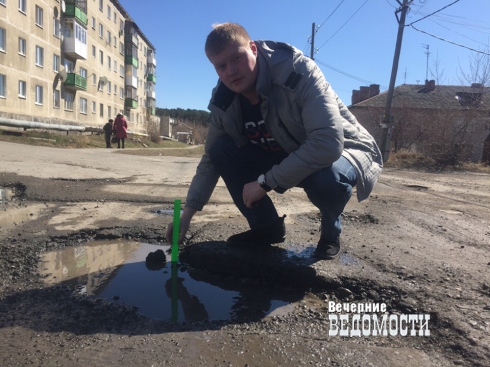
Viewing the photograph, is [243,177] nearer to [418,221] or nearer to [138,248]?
[138,248]

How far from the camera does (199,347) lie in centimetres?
143

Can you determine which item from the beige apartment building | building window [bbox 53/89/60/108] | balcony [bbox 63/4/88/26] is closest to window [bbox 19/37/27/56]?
the beige apartment building

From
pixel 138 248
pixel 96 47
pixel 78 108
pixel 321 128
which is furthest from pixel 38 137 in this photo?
pixel 96 47

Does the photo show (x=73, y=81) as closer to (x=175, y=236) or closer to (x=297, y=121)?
(x=175, y=236)

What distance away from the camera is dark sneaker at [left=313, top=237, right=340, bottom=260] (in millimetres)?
2312

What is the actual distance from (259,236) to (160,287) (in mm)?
738

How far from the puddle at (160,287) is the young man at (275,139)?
0.31 metres

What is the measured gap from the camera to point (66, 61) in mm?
27047

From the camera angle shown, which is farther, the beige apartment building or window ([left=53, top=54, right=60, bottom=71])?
window ([left=53, top=54, right=60, bottom=71])

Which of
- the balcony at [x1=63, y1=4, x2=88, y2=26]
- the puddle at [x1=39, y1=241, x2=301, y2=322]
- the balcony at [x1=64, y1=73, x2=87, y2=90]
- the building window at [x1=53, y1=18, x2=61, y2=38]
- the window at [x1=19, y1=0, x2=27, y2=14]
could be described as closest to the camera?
the puddle at [x1=39, y1=241, x2=301, y2=322]

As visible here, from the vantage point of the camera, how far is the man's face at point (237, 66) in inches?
81.0

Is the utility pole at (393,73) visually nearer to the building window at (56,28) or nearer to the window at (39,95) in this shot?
the window at (39,95)

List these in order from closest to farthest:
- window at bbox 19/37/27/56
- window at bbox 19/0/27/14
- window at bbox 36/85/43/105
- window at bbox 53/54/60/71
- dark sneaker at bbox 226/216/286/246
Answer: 1. dark sneaker at bbox 226/216/286/246
2. window at bbox 19/0/27/14
3. window at bbox 19/37/27/56
4. window at bbox 36/85/43/105
5. window at bbox 53/54/60/71

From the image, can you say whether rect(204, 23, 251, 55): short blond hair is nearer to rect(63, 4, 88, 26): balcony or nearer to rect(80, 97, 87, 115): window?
rect(63, 4, 88, 26): balcony
